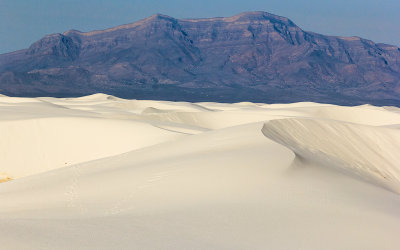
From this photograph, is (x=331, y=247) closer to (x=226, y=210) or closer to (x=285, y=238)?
(x=285, y=238)

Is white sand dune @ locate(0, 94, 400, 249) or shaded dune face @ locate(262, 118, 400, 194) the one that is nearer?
white sand dune @ locate(0, 94, 400, 249)

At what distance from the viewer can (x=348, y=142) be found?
17125 millimetres

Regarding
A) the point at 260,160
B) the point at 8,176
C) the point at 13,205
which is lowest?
the point at 8,176

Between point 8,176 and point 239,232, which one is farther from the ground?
point 239,232

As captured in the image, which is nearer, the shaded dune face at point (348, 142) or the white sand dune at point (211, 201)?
the white sand dune at point (211, 201)

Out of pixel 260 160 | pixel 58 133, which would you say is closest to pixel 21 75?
pixel 58 133

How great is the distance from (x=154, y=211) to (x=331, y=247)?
2.18 m

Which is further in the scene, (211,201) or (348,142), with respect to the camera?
(348,142)

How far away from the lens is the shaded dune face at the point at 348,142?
14.5m

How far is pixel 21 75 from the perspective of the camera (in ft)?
566

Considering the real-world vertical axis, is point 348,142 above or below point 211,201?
below

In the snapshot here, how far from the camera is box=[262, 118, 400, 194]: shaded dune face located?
14527 millimetres

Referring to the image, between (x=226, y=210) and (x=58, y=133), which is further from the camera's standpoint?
(x=58, y=133)

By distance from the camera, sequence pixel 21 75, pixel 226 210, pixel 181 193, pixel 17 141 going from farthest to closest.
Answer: pixel 21 75 → pixel 17 141 → pixel 181 193 → pixel 226 210
